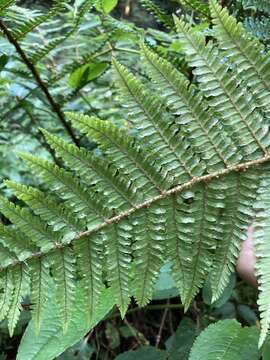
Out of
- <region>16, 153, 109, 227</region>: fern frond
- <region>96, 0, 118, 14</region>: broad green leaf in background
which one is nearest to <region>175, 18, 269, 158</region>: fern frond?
<region>16, 153, 109, 227</region>: fern frond

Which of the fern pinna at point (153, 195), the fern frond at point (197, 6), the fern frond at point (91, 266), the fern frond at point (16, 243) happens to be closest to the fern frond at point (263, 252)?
the fern pinna at point (153, 195)

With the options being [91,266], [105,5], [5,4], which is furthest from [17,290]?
[105,5]

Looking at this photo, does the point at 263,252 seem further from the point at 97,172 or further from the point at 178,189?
the point at 97,172

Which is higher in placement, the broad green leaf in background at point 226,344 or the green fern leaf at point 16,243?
the green fern leaf at point 16,243

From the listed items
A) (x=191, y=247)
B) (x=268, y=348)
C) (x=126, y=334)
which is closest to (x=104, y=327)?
(x=126, y=334)

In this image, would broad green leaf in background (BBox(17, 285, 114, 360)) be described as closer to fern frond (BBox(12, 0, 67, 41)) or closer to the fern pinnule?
the fern pinnule

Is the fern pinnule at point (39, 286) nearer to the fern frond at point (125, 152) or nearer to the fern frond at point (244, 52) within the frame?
the fern frond at point (125, 152)
